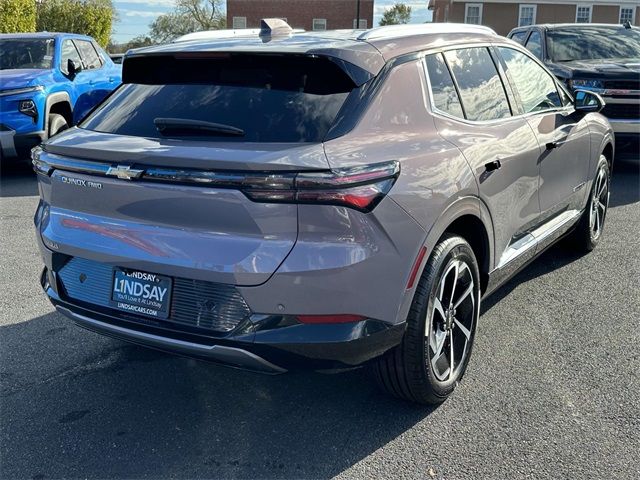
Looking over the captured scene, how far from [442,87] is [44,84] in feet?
24.3

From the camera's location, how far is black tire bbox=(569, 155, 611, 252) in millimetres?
5391

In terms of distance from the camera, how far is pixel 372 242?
265 centimetres

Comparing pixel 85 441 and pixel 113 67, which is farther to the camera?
pixel 113 67

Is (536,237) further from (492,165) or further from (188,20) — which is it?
(188,20)

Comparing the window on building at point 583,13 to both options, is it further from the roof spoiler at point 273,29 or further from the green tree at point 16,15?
the roof spoiler at point 273,29

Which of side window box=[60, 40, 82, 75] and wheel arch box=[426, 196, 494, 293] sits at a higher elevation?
Answer: side window box=[60, 40, 82, 75]

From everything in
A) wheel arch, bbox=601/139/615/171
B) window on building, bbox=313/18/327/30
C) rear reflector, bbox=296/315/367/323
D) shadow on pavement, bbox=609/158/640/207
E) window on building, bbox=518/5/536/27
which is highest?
window on building, bbox=518/5/536/27

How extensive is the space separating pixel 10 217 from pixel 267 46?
16.5 ft

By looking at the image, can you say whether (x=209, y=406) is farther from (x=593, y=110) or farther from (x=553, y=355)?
(x=593, y=110)

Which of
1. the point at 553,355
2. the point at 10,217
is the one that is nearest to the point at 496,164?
the point at 553,355

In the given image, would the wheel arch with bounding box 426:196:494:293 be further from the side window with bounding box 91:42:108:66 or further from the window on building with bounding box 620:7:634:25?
the window on building with bounding box 620:7:634:25

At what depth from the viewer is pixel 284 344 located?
2.67 meters

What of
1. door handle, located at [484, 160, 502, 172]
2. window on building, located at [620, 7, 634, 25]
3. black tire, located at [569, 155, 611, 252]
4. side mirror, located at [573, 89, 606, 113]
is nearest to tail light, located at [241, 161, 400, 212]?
door handle, located at [484, 160, 502, 172]

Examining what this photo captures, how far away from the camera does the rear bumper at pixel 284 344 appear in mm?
2666
